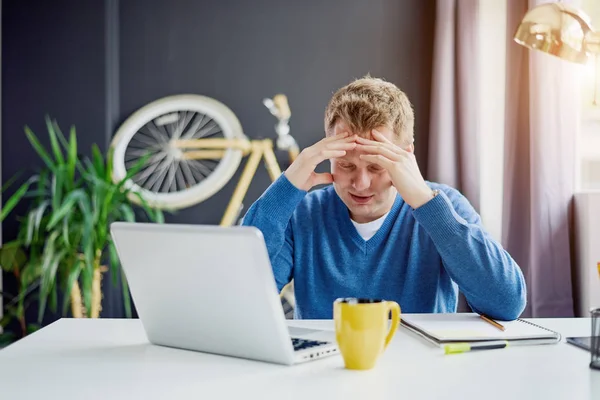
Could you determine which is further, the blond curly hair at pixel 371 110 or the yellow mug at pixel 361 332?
the blond curly hair at pixel 371 110

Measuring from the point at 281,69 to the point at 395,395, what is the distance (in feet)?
8.99

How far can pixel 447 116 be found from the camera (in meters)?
3.06

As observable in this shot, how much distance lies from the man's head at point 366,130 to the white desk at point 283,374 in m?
0.46

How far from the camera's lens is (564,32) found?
4.75 ft

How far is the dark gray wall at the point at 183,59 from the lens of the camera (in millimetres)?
3385

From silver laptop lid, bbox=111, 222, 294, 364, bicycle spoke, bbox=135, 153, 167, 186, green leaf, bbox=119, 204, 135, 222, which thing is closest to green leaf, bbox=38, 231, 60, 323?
green leaf, bbox=119, 204, 135, 222

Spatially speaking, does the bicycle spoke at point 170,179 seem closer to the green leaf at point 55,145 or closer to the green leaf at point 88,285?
the green leaf at point 55,145

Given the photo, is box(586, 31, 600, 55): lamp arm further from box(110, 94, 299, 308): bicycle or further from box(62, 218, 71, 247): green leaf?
box(62, 218, 71, 247): green leaf

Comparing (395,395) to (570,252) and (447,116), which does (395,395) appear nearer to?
(570,252)

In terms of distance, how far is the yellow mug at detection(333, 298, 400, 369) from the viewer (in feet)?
3.01

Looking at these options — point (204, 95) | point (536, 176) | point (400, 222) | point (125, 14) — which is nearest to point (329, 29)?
point (204, 95)

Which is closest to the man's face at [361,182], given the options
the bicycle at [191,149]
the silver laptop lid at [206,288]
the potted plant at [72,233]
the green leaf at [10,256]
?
the silver laptop lid at [206,288]

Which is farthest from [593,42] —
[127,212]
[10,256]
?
[10,256]

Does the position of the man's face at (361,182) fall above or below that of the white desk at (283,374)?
above
